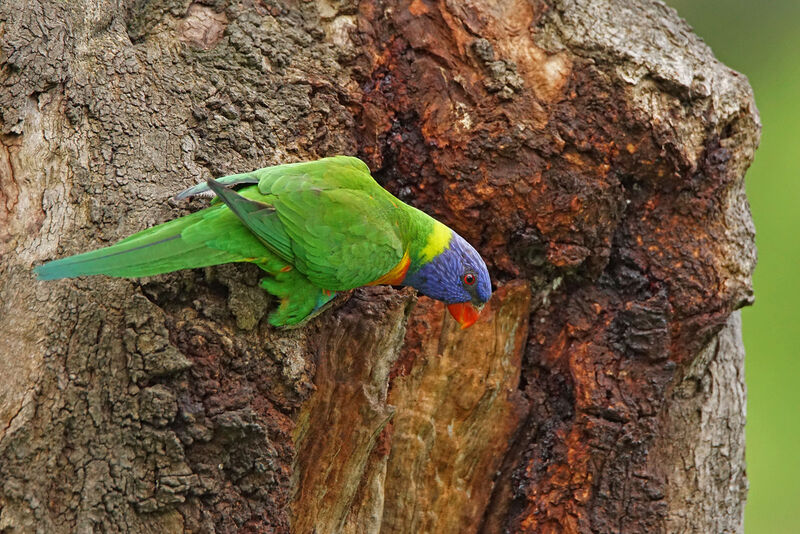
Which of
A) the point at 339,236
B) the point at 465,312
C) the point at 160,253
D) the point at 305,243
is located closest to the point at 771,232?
the point at 465,312

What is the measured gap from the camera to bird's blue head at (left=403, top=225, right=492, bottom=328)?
9.57 feet

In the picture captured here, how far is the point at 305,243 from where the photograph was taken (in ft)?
8.29

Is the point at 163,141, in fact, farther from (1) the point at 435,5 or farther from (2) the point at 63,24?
(1) the point at 435,5

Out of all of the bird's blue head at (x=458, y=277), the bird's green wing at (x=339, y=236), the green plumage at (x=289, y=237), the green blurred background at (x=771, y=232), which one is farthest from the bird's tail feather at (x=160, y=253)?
the green blurred background at (x=771, y=232)

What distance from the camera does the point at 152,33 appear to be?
2.97m

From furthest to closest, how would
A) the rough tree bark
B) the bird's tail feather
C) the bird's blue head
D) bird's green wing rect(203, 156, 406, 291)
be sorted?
the bird's blue head < the rough tree bark < bird's green wing rect(203, 156, 406, 291) < the bird's tail feather

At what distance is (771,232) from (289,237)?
208 inches

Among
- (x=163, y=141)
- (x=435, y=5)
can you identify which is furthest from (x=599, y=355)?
(x=163, y=141)

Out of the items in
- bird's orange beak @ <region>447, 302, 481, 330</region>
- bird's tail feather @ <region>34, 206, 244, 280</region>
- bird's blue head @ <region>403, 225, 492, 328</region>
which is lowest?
bird's tail feather @ <region>34, 206, 244, 280</region>

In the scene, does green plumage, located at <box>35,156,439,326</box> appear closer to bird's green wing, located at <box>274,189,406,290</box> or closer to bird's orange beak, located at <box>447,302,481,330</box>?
bird's green wing, located at <box>274,189,406,290</box>

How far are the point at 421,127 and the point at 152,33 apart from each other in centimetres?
123

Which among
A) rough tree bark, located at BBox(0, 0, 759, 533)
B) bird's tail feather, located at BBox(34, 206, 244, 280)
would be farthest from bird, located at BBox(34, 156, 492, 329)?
rough tree bark, located at BBox(0, 0, 759, 533)

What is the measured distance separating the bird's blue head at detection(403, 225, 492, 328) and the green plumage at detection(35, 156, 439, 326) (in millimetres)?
184

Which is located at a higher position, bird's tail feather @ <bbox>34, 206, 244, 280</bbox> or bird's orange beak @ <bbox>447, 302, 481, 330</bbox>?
bird's orange beak @ <bbox>447, 302, 481, 330</bbox>
